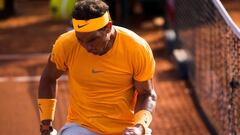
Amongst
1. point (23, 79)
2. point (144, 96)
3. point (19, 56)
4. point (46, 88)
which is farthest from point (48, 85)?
point (19, 56)

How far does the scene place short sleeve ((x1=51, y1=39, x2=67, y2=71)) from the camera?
4.41 metres

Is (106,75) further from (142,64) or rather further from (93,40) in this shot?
(93,40)

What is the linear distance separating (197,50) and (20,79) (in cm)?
264

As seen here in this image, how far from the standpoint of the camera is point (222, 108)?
7.09 metres

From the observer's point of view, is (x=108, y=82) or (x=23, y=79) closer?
(x=108, y=82)

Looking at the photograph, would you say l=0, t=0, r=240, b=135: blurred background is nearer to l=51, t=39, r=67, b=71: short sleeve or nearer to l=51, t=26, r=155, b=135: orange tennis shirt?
l=51, t=26, r=155, b=135: orange tennis shirt

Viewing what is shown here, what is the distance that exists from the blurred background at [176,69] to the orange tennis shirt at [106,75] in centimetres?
121

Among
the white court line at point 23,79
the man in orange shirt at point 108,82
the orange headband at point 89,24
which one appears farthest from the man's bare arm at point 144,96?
the white court line at point 23,79

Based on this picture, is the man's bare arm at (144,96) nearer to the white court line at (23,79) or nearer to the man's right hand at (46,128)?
the man's right hand at (46,128)

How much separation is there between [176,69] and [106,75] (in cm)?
556

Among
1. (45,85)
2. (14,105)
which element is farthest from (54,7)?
(45,85)

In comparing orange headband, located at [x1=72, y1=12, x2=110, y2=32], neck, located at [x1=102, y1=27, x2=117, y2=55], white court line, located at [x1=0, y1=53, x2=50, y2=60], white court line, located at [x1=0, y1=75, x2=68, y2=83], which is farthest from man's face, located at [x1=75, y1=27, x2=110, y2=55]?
white court line, located at [x1=0, y1=53, x2=50, y2=60]

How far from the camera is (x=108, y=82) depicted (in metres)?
4.40

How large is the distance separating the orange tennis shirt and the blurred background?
1215mm
